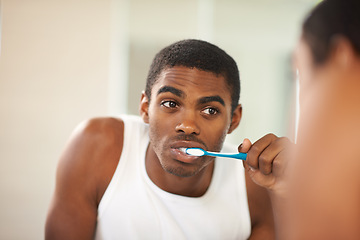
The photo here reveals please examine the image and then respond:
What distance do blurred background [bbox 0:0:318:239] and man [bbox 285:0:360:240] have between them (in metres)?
1.96

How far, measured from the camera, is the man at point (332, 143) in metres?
0.44

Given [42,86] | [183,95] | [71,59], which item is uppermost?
[71,59]

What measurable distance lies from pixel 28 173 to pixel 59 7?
126 cm

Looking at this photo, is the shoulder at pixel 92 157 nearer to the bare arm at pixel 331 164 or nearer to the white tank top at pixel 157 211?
the white tank top at pixel 157 211

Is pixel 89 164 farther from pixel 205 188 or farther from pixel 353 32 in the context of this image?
pixel 353 32

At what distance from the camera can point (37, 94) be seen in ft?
8.61

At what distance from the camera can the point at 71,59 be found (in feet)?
8.91

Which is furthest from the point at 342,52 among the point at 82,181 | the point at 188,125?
the point at 82,181

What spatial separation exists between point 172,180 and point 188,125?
0.24 m

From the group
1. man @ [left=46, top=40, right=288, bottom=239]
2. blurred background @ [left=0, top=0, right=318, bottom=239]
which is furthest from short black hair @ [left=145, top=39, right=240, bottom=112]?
Answer: blurred background @ [left=0, top=0, right=318, bottom=239]

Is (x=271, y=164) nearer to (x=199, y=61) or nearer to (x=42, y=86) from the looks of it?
(x=199, y=61)

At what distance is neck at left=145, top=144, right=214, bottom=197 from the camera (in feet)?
3.55

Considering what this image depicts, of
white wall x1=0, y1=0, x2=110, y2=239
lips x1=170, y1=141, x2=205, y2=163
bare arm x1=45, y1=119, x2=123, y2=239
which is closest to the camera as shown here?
lips x1=170, y1=141, x2=205, y2=163

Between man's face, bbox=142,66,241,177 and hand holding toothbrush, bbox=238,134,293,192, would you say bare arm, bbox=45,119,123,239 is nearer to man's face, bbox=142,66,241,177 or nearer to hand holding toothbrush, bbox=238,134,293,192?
man's face, bbox=142,66,241,177
